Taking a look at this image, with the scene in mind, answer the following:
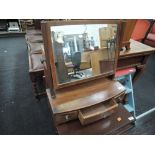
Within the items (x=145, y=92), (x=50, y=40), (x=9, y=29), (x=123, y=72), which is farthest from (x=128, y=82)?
(x=9, y=29)

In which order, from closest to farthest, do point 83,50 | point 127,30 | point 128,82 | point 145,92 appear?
point 83,50 → point 127,30 → point 128,82 → point 145,92

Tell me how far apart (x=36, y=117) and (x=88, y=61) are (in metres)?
0.89

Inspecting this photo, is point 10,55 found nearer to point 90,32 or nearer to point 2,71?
point 2,71

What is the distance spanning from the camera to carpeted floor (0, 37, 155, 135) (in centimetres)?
134

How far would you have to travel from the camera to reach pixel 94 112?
0.82 m

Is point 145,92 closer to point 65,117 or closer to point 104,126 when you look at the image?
point 104,126

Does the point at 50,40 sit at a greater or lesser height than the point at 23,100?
greater

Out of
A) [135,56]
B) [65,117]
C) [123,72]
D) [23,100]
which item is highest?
[135,56]

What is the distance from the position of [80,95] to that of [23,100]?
102 centimetres

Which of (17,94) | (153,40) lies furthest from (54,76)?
(153,40)

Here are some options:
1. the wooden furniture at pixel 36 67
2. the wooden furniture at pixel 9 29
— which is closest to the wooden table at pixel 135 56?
the wooden furniture at pixel 36 67

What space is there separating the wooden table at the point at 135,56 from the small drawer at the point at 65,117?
57cm
